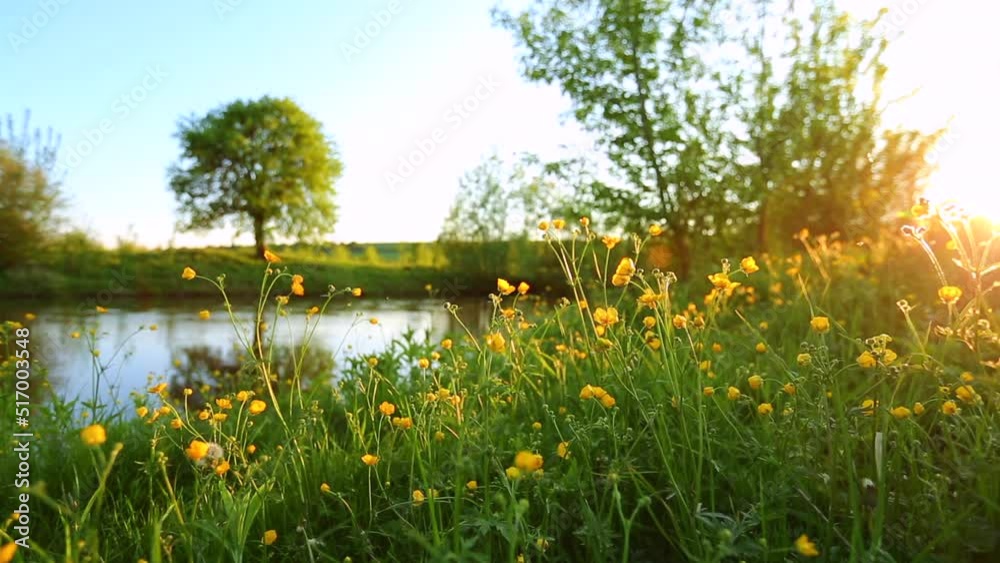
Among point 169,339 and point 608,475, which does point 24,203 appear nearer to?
point 169,339

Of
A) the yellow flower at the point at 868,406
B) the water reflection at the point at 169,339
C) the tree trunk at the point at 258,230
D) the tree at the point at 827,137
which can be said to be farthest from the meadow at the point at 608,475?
the tree trunk at the point at 258,230

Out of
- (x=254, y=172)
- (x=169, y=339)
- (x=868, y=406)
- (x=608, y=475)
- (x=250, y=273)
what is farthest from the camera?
(x=254, y=172)

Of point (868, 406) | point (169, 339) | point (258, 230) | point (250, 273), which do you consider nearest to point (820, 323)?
point (868, 406)

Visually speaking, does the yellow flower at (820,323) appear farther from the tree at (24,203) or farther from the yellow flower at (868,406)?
the tree at (24,203)

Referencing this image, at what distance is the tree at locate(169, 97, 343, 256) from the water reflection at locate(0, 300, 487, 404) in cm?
1023

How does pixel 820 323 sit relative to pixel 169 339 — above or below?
above

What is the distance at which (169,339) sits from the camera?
9156mm

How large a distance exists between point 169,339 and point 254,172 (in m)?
16.1

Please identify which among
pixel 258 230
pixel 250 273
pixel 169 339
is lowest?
pixel 169 339

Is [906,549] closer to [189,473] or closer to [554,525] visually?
[554,525]

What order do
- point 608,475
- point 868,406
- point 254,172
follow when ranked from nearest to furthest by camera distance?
point 608,475 → point 868,406 → point 254,172

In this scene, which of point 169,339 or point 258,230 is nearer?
point 169,339

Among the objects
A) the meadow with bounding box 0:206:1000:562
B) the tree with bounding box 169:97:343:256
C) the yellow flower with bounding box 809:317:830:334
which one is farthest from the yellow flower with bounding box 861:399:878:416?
the tree with bounding box 169:97:343:256

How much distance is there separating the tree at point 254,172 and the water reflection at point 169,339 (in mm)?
10233
